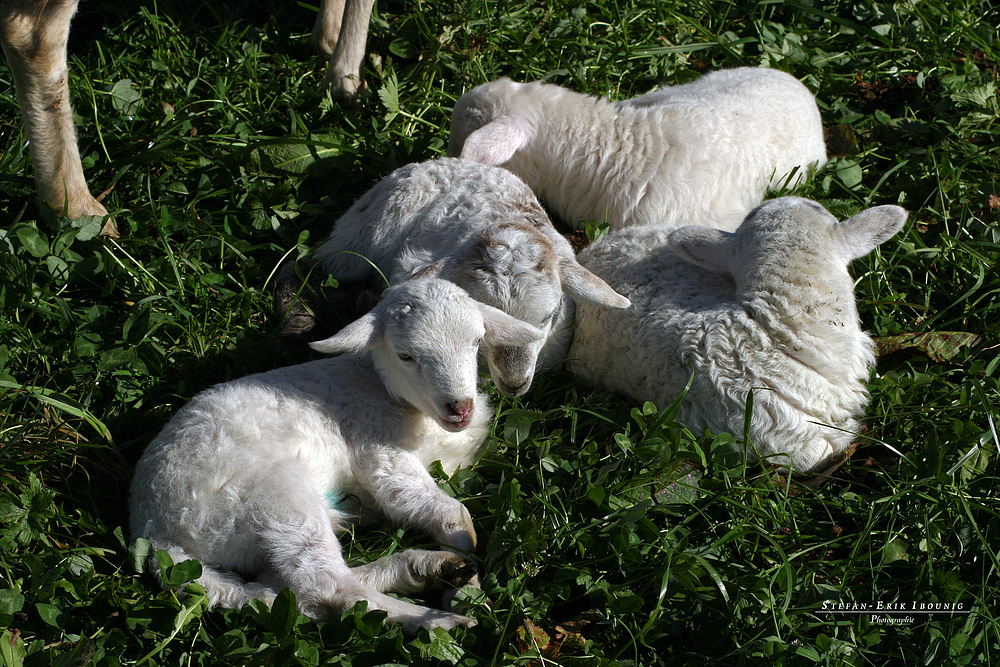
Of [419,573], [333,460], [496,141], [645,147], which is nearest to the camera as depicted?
[419,573]

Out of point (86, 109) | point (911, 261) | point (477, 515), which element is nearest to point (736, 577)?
point (477, 515)

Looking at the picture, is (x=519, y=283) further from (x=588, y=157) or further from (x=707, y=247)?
(x=588, y=157)

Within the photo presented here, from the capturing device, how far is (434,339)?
126 inches

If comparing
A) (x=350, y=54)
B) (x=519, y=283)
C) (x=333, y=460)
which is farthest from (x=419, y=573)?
(x=350, y=54)

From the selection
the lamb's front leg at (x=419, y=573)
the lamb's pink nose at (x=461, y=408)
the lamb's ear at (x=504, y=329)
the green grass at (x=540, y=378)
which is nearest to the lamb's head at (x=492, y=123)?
the green grass at (x=540, y=378)

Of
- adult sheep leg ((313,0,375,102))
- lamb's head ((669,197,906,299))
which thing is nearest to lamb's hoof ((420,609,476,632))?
lamb's head ((669,197,906,299))

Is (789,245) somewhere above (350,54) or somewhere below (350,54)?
below

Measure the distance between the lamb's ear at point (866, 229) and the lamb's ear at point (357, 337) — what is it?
2033 millimetres

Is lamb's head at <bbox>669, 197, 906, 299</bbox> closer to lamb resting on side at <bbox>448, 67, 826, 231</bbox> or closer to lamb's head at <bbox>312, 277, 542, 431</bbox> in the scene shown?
lamb resting on side at <bbox>448, 67, 826, 231</bbox>

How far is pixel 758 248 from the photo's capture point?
3.71m

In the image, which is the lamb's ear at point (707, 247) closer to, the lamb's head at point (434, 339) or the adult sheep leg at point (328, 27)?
the lamb's head at point (434, 339)

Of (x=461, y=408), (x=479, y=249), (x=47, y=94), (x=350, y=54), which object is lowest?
(x=461, y=408)

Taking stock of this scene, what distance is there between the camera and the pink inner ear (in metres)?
4.59

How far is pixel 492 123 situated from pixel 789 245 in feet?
5.95
